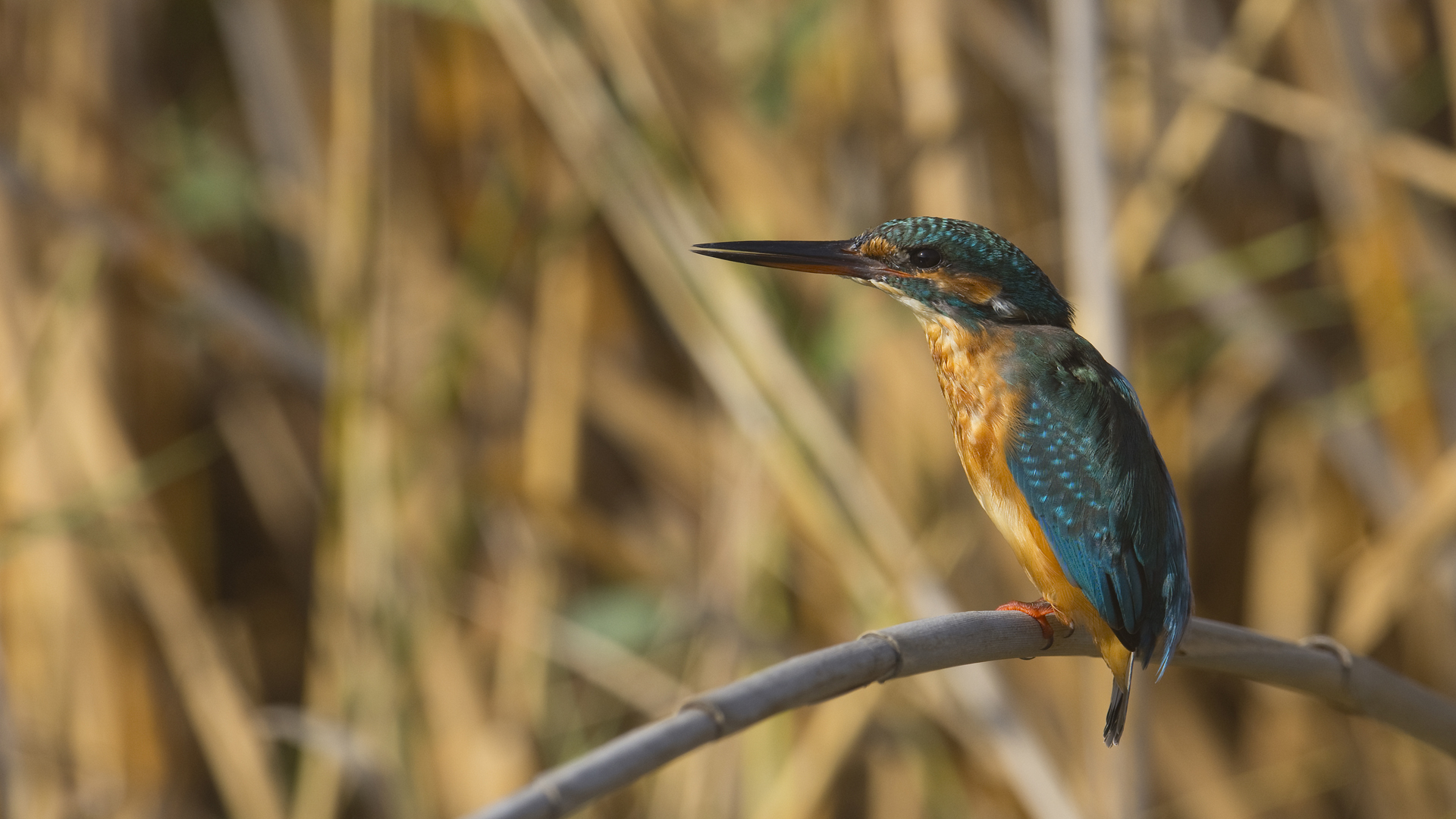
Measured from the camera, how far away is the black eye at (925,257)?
1485mm

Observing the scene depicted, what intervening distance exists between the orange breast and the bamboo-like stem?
0.15ft

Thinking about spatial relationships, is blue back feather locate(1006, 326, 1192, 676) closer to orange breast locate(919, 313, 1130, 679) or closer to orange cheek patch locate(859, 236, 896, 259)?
orange breast locate(919, 313, 1130, 679)

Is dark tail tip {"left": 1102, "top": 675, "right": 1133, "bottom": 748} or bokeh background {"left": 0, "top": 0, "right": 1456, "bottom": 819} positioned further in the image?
bokeh background {"left": 0, "top": 0, "right": 1456, "bottom": 819}

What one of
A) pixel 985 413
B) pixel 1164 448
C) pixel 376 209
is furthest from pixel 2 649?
pixel 1164 448

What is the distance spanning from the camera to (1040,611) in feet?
4.38

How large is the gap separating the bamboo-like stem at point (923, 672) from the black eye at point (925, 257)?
47 centimetres

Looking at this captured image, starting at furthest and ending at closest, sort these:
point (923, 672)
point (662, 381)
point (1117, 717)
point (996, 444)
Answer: point (662, 381)
point (996, 444)
point (1117, 717)
point (923, 672)

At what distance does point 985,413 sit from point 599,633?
3.76ft

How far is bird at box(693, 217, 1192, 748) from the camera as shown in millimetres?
1310

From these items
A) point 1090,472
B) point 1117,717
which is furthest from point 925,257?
point 1117,717

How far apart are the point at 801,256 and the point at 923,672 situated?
2.08 feet

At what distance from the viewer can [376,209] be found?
2227mm

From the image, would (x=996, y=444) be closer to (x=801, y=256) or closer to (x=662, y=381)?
(x=801, y=256)

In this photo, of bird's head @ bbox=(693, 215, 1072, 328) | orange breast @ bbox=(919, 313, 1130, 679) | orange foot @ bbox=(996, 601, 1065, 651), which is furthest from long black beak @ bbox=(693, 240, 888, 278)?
orange foot @ bbox=(996, 601, 1065, 651)
